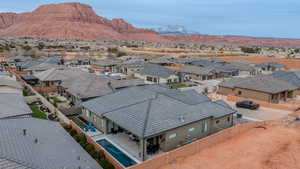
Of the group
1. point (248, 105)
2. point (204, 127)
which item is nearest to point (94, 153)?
point (204, 127)

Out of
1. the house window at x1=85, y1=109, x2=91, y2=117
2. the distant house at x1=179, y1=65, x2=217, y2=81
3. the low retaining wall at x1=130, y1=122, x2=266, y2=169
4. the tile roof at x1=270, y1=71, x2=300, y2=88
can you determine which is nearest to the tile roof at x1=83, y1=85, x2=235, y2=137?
the house window at x1=85, y1=109, x2=91, y2=117

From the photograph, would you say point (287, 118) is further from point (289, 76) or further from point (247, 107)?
point (289, 76)

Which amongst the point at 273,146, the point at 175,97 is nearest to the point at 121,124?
the point at 175,97

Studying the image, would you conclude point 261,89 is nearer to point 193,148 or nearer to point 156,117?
point 193,148

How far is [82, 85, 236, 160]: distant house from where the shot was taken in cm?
1646

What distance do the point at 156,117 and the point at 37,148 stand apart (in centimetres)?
859

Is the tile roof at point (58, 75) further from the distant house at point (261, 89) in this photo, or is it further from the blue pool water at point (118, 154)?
the distant house at point (261, 89)

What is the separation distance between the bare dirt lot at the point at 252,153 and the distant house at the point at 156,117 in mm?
1892

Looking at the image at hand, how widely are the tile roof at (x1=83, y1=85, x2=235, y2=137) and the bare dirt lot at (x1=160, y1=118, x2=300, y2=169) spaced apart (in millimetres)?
2660

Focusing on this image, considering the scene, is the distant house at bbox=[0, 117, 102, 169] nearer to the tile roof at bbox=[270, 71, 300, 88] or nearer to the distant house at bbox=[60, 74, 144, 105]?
the distant house at bbox=[60, 74, 144, 105]

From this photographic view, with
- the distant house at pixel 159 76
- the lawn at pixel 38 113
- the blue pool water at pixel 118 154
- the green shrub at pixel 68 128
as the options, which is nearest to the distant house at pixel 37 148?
the blue pool water at pixel 118 154

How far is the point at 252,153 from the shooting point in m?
16.8

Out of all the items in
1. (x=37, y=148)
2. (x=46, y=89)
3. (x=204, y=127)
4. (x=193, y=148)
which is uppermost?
(x=37, y=148)

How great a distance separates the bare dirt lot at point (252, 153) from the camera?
14.9 meters
